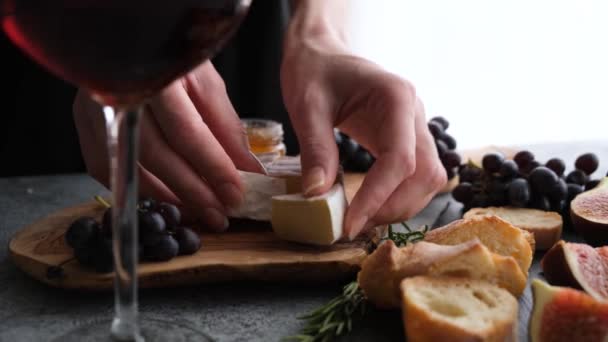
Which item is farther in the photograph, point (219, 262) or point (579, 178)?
point (579, 178)

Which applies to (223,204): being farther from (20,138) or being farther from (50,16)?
(20,138)

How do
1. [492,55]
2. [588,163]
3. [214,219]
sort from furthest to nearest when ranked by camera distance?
[492,55]
[588,163]
[214,219]

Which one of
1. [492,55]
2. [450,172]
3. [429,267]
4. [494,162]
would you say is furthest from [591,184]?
[492,55]

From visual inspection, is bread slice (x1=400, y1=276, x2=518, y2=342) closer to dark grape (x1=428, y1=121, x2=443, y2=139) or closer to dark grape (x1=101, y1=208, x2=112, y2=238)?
dark grape (x1=101, y1=208, x2=112, y2=238)

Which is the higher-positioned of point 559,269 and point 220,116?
point 220,116

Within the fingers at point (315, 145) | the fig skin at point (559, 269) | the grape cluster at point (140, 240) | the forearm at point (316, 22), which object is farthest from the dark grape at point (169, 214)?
the fig skin at point (559, 269)

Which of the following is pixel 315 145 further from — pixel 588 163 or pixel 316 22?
pixel 588 163

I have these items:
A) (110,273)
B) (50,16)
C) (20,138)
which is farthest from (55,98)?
(50,16)
